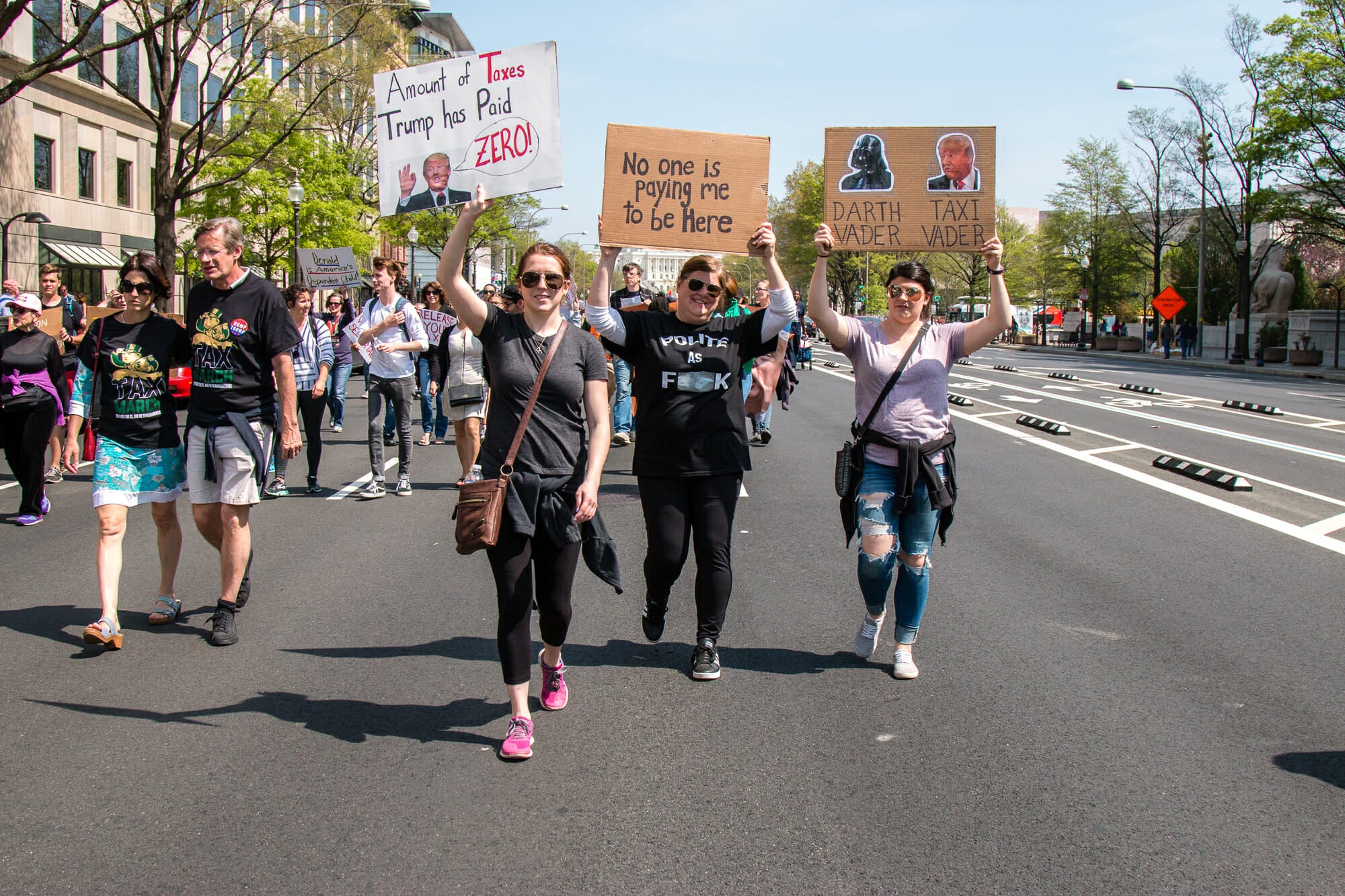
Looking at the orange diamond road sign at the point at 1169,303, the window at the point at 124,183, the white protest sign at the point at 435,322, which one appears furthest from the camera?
the orange diamond road sign at the point at 1169,303

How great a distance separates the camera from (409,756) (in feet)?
13.9

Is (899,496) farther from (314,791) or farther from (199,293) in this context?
(199,293)

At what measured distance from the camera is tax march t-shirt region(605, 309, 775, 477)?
5.02m

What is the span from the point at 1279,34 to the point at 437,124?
42.7m

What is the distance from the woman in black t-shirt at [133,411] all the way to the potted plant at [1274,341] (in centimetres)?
4276

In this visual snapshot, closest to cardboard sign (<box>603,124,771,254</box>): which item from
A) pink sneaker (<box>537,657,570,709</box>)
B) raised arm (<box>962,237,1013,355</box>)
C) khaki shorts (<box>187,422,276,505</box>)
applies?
raised arm (<box>962,237,1013,355</box>)

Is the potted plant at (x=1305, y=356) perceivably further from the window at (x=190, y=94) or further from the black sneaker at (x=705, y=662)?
the black sneaker at (x=705, y=662)

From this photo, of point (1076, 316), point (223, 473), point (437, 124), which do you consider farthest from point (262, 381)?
point (1076, 316)

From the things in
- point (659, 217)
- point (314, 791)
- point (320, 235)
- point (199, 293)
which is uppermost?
point (320, 235)

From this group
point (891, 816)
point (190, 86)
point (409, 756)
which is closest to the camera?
point (891, 816)

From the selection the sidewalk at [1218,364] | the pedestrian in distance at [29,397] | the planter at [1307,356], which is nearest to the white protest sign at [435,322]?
the pedestrian in distance at [29,397]

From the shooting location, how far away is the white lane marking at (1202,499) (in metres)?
8.46

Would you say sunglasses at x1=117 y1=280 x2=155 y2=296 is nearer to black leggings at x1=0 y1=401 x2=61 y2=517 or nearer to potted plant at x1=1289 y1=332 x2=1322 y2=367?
black leggings at x1=0 y1=401 x2=61 y2=517

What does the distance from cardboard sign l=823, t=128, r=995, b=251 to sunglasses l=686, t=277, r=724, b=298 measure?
111 cm
